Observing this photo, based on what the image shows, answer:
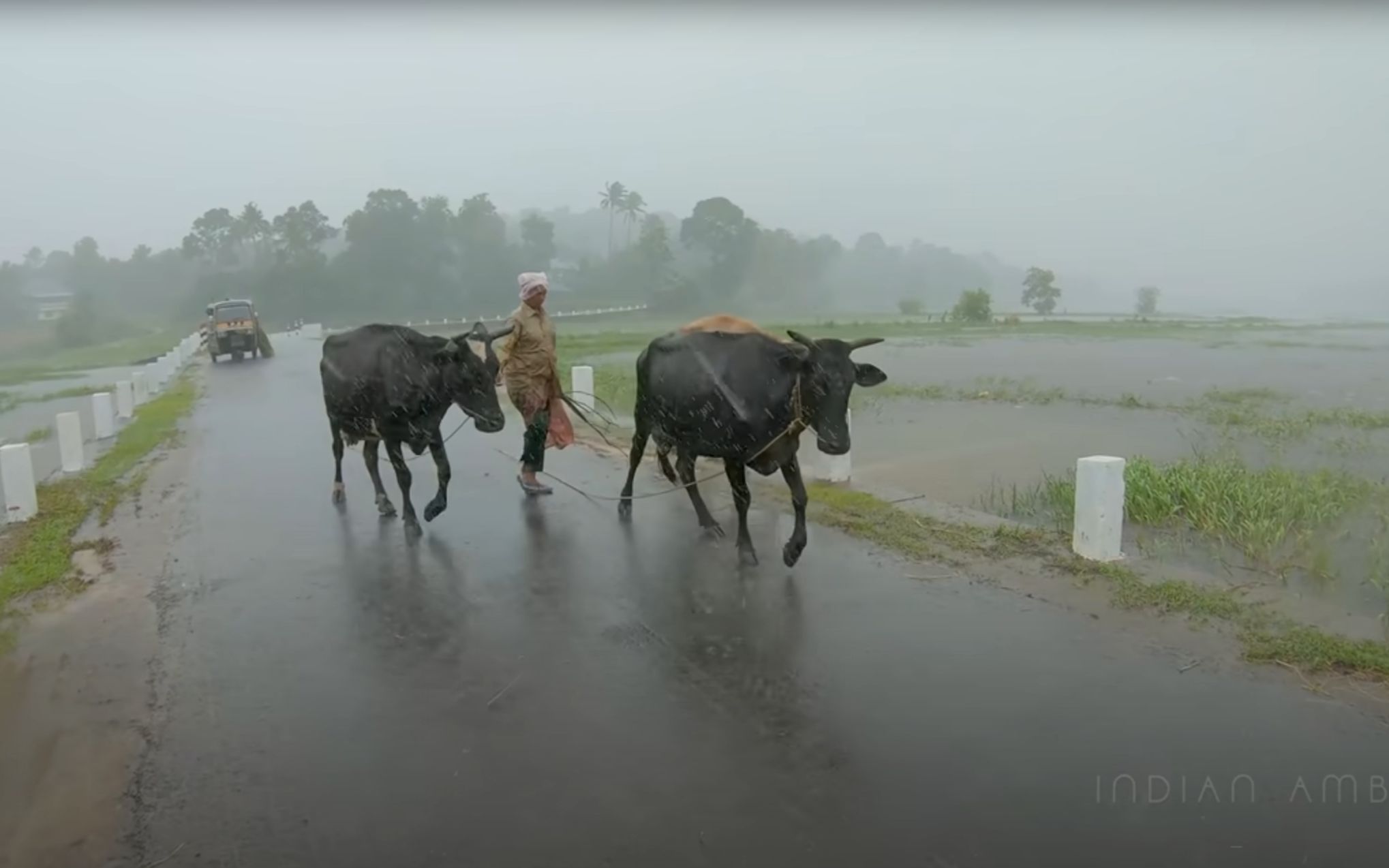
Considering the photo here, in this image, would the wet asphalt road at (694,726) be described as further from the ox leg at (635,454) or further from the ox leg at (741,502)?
the ox leg at (635,454)

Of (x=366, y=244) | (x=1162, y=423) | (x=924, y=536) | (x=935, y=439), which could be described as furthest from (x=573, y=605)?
(x=366, y=244)

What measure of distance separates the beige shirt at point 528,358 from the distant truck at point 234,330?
26.7 m

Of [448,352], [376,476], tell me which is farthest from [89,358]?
[448,352]

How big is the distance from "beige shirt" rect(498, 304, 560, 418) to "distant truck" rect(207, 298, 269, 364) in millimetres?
26684

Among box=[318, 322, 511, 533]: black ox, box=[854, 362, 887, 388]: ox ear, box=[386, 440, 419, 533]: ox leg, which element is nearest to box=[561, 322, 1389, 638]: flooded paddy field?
box=[854, 362, 887, 388]: ox ear

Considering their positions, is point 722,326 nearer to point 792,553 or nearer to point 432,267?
point 792,553

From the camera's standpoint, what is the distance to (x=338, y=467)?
1033cm

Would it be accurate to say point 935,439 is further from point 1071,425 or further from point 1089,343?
point 1089,343

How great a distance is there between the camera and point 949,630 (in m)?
6.12

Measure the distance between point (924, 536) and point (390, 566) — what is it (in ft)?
14.1

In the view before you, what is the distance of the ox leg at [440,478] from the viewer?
29.2 ft

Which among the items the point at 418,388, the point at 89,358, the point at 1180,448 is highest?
the point at 418,388

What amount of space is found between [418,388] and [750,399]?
127 inches

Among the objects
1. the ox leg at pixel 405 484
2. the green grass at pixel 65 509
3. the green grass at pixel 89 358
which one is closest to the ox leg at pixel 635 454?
the ox leg at pixel 405 484
